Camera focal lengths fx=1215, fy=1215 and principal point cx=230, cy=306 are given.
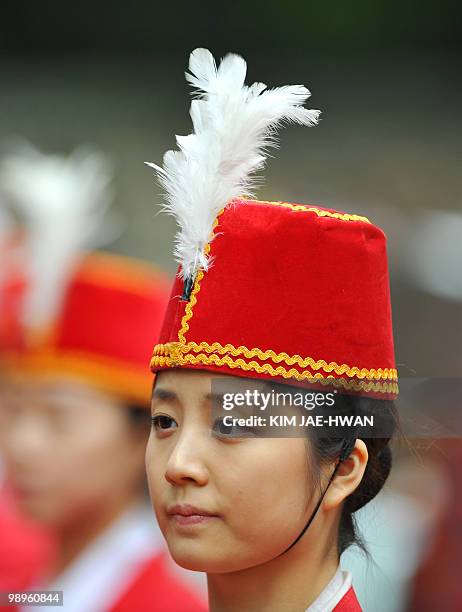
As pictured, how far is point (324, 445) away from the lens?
171cm

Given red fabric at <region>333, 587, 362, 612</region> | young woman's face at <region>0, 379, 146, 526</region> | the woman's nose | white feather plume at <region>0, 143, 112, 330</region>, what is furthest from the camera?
white feather plume at <region>0, 143, 112, 330</region>

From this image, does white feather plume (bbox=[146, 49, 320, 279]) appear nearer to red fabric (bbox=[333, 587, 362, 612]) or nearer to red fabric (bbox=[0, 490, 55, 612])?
red fabric (bbox=[333, 587, 362, 612])

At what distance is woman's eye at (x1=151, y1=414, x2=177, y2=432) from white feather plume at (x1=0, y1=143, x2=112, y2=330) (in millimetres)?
1742

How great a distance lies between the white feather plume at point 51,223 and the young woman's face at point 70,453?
0.75 ft

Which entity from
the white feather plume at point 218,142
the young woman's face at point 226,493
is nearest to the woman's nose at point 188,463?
the young woman's face at point 226,493

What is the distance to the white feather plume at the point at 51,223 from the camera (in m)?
3.51

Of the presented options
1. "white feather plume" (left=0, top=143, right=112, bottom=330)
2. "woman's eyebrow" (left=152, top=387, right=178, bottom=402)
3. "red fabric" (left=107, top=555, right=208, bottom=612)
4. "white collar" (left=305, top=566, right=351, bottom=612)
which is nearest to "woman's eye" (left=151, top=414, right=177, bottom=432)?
"woman's eyebrow" (left=152, top=387, right=178, bottom=402)

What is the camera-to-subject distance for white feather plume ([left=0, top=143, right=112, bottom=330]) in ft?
11.5

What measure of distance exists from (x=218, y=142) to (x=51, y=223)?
2.12 m

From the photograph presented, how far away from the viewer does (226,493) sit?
165cm

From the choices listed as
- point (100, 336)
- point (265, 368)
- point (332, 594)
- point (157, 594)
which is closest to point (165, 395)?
point (265, 368)

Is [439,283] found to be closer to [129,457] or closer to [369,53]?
[369,53]

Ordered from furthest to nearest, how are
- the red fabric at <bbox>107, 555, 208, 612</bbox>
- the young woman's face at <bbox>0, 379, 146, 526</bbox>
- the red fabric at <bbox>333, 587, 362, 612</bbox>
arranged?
the young woman's face at <bbox>0, 379, 146, 526</bbox>, the red fabric at <bbox>107, 555, 208, 612</bbox>, the red fabric at <bbox>333, 587, 362, 612</bbox>

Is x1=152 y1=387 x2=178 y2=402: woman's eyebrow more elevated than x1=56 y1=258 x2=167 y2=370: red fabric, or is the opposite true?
x1=56 y1=258 x2=167 y2=370: red fabric
